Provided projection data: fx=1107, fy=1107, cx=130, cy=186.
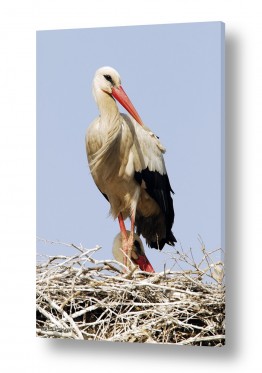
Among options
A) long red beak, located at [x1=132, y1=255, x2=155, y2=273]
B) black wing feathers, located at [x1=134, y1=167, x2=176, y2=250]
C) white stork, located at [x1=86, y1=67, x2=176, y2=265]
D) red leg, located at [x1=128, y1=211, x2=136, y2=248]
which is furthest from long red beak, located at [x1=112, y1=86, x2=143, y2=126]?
long red beak, located at [x1=132, y1=255, x2=155, y2=273]

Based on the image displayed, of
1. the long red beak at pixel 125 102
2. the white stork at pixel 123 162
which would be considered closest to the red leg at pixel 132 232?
the white stork at pixel 123 162

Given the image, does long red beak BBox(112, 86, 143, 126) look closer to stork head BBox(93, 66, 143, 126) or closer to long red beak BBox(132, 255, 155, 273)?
stork head BBox(93, 66, 143, 126)

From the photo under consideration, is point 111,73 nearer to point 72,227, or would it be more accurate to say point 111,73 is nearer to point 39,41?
point 39,41

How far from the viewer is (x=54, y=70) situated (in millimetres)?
4035

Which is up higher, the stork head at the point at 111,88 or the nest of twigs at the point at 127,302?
the stork head at the point at 111,88

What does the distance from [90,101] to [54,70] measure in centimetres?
18

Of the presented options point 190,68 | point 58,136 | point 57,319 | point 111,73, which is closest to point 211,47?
point 190,68

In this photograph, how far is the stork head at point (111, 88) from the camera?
3.92 metres

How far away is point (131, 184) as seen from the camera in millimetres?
3982

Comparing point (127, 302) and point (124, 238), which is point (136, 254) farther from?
point (127, 302)

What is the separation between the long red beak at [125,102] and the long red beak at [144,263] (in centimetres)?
48

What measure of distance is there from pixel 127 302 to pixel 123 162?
50 centimetres

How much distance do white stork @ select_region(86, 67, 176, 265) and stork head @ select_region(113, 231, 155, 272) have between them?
0.02 metres

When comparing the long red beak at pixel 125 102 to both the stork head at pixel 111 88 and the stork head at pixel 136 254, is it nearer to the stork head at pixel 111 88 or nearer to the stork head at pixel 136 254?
the stork head at pixel 111 88
